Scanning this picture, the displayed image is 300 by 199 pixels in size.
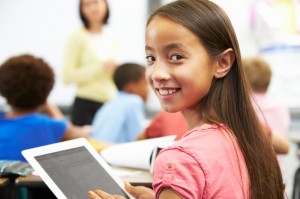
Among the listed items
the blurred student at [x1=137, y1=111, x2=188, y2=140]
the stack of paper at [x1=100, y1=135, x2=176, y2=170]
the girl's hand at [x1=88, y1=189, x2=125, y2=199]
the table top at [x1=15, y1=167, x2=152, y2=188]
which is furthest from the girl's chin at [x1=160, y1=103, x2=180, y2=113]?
the blurred student at [x1=137, y1=111, x2=188, y2=140]

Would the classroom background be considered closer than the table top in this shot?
No

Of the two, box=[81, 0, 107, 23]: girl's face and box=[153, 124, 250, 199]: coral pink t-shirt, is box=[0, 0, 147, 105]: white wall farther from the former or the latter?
box=[153, 124, 250, 199]: coral pink t-shirt

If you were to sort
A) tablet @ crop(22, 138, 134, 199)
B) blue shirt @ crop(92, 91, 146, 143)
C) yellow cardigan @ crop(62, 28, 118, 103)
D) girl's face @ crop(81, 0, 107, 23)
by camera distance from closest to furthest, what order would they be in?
tablet @ crop(22, 138, 134, 199), blue shirt @ crop(92, 91, 146, 143), yellow cardigan @ crop(62, 28, 118, 103), girl's face @ crop(81, 0, 107, 23)

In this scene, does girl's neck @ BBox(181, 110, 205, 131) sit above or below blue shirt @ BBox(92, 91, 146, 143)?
above

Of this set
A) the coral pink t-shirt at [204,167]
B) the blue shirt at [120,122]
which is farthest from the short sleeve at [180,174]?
the blue shirt at [120,122]

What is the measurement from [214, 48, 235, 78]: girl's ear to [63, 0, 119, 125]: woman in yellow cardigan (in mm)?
2889

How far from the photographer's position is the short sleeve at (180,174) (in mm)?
1341

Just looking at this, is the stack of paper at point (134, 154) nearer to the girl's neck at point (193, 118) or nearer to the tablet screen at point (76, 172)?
the tablet screen at point (76, 172)

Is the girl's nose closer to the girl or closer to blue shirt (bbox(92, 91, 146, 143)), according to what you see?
the girl

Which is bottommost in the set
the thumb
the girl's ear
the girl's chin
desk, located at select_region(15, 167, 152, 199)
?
desk, located at select_region(15, 167, 152, 199)

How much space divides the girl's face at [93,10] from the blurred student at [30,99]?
1791 mm

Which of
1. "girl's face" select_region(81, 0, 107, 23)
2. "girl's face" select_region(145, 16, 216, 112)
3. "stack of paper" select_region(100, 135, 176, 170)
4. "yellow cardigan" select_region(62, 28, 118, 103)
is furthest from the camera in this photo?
"girl's face" select_region(81, 0, 107, 23)

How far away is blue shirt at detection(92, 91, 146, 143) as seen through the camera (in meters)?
3.55

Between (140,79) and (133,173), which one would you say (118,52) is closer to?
(140,79)
